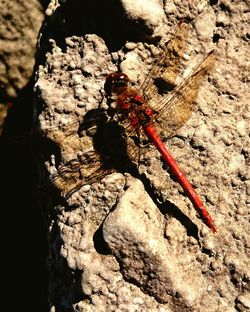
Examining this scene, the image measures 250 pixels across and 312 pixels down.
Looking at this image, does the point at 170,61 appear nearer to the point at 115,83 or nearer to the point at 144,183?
the point at 115,83

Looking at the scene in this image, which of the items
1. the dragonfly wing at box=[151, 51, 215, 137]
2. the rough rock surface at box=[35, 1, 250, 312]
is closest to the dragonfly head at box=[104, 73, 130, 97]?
the rough rock surface at box=[35, 1, 250, 312]

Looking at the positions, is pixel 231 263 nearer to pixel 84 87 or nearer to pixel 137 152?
pixel 137 152

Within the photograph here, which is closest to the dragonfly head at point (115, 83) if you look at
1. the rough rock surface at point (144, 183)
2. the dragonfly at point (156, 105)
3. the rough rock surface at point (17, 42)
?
the dragonfly at point (156, 105)

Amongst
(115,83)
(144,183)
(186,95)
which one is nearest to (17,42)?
(115,83)

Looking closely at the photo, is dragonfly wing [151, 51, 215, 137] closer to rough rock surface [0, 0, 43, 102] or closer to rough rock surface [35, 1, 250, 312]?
Answer: rough rock surface [35, 1, 250, 312]

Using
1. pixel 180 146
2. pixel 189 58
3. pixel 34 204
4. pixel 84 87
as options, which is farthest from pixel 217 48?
pixel 34 204

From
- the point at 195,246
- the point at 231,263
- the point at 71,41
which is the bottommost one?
the point at 231,263

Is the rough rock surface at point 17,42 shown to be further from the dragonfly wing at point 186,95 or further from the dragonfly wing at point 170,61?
the dragonfly wing at point 186,95
